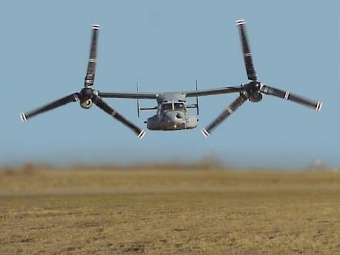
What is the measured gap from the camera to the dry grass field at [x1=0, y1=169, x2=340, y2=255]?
4397 centimetres

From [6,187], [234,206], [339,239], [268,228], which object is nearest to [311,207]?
[234,206]

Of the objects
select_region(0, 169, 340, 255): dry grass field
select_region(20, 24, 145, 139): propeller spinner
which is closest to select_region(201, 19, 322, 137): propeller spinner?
select_region(20, 24, 145, 139): propeller spinner

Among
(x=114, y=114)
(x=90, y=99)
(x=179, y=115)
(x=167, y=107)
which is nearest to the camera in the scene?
(x=167, y=107)

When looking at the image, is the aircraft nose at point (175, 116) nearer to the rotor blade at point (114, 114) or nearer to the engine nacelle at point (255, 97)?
the rotor blade at point (114, 114)

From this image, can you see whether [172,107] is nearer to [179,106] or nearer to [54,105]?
[179,106]

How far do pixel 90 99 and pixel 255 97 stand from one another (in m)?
7.37

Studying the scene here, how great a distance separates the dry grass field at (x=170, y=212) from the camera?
4397 centimetres

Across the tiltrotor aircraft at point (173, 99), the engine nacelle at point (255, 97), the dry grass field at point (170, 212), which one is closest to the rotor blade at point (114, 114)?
the tiltrotor aircraft at point (173, 99)

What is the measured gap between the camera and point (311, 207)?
64.7 m

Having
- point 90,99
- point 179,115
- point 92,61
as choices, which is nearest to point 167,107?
point 179,115

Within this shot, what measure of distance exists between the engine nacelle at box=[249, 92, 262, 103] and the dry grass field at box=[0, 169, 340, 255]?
1361 centimetres

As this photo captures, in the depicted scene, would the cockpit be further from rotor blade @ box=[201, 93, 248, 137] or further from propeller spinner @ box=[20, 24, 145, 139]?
rotor blade @ box=[201, 93, 248, 137]

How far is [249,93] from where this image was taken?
3084 centimetres

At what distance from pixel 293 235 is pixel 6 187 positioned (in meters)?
39.1
